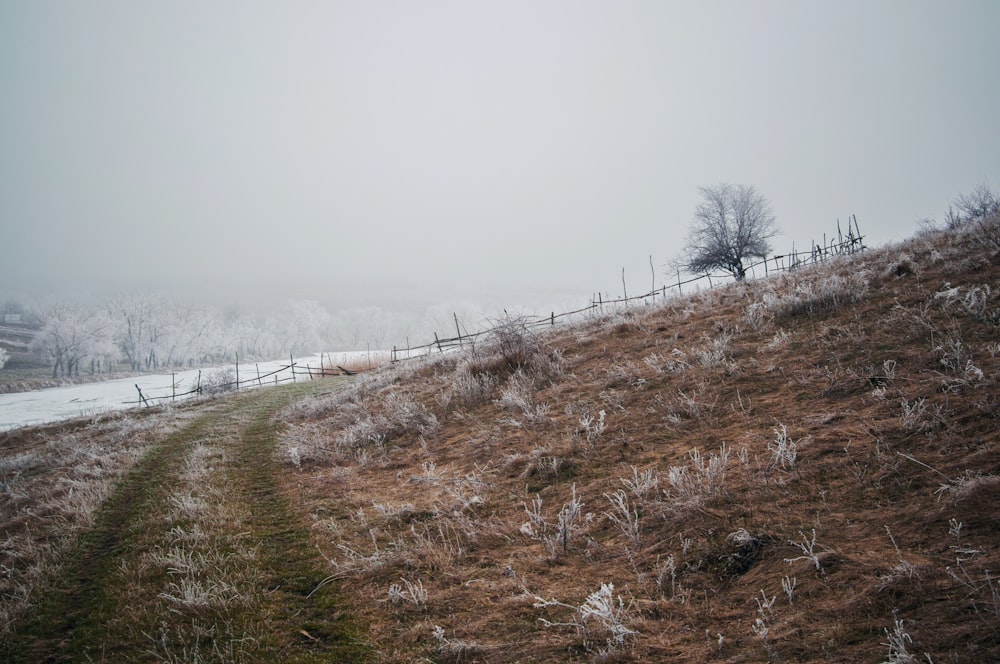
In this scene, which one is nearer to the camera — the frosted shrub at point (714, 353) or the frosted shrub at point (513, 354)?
the frosted shrub at point (714, 353)

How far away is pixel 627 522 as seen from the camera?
3.75 metres

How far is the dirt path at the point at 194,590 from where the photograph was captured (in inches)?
134

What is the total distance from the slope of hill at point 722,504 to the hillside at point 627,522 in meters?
0.02

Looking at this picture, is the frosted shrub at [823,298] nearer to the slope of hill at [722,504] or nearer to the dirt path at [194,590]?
the slope of hill at [722,504]

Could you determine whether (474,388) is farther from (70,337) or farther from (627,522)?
(70,337)

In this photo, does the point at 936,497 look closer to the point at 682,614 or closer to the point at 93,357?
the point at 682,614

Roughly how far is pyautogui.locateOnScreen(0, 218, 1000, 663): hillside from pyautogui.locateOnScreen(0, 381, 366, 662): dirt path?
0.09ft

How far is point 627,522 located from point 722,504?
0.76 meters

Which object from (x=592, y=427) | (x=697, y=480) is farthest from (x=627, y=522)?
(x=592, y=427)

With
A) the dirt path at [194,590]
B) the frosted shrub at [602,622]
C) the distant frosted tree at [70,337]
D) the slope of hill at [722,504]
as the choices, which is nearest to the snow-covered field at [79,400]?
Answer: the distant frosted tree at [70,337]

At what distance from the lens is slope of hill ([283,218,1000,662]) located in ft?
8.00

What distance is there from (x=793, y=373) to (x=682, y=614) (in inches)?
164

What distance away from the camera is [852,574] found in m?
2.55

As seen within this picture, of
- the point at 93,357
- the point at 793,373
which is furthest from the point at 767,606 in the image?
the point at 93,357
